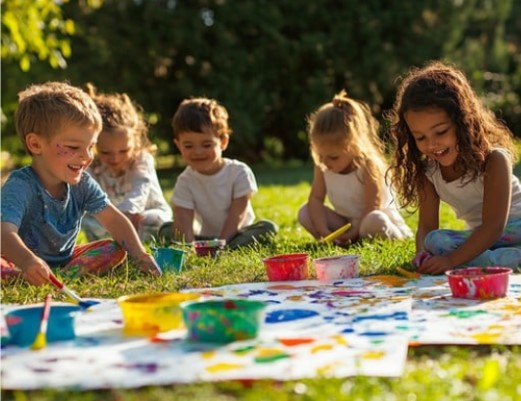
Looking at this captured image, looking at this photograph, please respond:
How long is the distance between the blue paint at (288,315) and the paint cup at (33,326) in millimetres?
674

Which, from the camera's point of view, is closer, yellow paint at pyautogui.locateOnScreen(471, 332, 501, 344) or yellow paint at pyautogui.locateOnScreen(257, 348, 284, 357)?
yellow paint at pyautogui.locateOnScreen(257, 348, 284, 357)

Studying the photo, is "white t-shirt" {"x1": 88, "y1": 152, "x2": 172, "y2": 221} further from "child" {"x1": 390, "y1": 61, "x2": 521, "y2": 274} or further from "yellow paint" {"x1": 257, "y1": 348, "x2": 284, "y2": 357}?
"yellow paint" {"x1": 257, "y1": 348, "x2": 284, "y2": 357}

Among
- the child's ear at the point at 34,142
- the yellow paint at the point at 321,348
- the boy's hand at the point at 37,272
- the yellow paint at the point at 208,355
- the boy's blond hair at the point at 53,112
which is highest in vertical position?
the boy's blond hair at the point at 53,112

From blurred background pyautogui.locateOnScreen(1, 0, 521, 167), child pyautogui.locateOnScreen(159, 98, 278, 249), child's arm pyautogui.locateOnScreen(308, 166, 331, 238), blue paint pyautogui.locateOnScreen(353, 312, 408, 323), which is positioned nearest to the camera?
blue paint pyautogui.locateOnScreen(353, 312, 408, 323)

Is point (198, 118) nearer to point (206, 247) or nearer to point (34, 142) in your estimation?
point (206, 247)

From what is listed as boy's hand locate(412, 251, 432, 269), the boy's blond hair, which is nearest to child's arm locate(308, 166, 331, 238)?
boy's hand locate(412, 251, 432, 269)

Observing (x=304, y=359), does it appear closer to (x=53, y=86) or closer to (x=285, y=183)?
(x=53, y=86)

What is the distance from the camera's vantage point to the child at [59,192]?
418cm

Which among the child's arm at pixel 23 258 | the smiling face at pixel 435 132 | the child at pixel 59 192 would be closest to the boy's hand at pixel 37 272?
the child's arm at pixel 23 258

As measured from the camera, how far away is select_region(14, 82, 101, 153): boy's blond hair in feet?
13.7

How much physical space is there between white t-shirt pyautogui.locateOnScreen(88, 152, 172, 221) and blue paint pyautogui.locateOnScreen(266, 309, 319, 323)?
265cm

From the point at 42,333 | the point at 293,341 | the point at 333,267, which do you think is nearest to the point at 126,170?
the point at 333,267

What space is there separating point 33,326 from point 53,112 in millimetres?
1583

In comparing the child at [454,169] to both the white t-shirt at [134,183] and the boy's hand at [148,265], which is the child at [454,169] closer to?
the boy's hand at [148,265]
